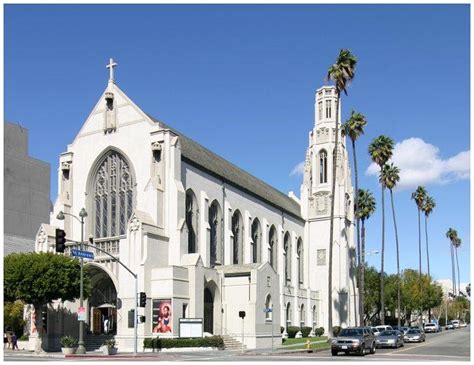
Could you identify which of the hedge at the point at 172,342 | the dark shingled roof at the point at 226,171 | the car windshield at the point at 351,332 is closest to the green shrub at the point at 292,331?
the dark shingled roof at the point at 226,171

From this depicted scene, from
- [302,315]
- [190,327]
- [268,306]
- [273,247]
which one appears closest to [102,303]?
[190,327]

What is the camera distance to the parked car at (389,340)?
46969 millimetres

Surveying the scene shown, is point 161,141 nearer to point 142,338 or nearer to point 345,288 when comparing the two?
point 142,338

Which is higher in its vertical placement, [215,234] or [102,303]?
[215,234]

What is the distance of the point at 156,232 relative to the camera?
49.0 meters

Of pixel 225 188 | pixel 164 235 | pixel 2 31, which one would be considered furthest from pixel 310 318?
pixel 2 31

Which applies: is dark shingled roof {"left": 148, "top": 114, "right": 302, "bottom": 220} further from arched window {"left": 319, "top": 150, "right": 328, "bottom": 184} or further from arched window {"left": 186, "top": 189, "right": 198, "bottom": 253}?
arched window {"left": 319, "top": 150, "right": 328, "bottom": 184}

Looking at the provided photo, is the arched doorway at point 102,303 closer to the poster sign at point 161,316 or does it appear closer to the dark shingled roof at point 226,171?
the poster sign at point 161,316

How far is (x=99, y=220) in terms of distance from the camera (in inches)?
2133

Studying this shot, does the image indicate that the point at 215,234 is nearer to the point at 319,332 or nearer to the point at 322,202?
the point at 319,332

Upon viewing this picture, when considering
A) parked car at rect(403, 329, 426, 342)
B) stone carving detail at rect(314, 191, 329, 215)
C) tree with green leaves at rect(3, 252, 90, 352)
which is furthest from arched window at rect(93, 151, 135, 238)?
stone carving detail at rect(314, 191, 329, 215)

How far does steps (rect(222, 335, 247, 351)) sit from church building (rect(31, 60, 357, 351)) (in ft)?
2.08

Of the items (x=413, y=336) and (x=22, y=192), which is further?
(x=22, y=192)

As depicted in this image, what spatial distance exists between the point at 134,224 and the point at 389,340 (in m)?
19.7
